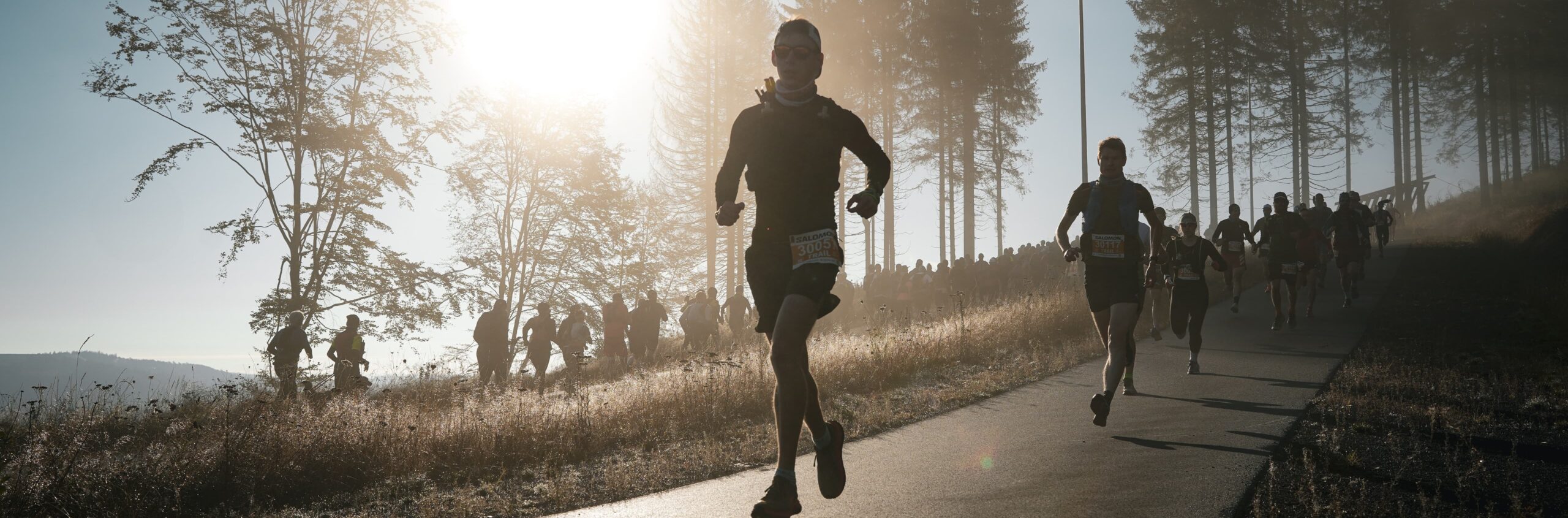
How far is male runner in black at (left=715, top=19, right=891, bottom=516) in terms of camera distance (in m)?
3.42

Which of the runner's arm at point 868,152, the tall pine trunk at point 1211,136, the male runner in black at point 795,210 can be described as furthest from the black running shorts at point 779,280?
the tall pine trunk at point 1211,136

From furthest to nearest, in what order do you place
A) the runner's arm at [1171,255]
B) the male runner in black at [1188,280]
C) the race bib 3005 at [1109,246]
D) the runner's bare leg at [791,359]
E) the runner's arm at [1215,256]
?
1. the runner's arm at [1171,255]
2. the male runner in black at [1188,280]
3. the runner's arm at [1215,256]
4. the race bib 3005 at [1109,246]
5. the runner's bare leg at [791,359]

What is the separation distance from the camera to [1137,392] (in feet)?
26.7

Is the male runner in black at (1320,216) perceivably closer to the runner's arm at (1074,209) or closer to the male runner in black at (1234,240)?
the male runner in black at (1234,240)

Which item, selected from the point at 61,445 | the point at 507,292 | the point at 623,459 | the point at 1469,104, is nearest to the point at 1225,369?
the point at 623,459

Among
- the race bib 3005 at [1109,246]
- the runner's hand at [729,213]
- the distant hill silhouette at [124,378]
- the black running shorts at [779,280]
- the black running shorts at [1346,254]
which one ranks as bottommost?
the distant hill silhouette at [124,378]

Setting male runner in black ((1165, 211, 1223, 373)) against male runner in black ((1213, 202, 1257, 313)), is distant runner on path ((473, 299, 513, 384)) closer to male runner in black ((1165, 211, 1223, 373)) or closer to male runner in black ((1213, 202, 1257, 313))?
male runner in black ((1165, 211, 1223, 373))

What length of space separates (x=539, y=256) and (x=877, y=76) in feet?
42.5

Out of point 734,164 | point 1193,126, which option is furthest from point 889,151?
point 734,164

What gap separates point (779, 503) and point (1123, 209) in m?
4.41

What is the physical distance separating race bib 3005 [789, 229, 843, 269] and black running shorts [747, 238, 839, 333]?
0.05 feet

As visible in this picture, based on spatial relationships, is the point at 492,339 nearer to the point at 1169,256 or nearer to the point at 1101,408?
the point at 1169,256

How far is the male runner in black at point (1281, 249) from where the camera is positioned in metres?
13.0

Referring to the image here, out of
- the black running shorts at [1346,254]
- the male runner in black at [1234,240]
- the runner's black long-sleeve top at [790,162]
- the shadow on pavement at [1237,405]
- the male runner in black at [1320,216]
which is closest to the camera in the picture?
the runner's black long-sleeve top at [790,162]
